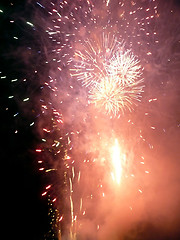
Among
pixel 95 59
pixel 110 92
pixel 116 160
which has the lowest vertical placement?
pixel 116 160

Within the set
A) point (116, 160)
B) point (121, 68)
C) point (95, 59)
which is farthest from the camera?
point (116, 160)

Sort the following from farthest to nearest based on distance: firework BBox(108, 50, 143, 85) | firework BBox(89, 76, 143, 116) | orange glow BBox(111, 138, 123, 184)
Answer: orange glow BBox(111, 138, 123, 184)
firework BBox(89, 76, 143, 116)
firework BBox(108, 50, 143, 85)

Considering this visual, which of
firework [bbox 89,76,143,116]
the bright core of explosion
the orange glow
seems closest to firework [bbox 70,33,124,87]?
the bright core of explosion

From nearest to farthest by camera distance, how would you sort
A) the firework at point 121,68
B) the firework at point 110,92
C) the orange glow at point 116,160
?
the firework at point 121,68 < the firework at point 110,92 < the orange glow at point 116,160

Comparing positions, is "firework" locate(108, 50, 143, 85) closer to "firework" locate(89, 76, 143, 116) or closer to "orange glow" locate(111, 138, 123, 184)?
"firework" locate(89, 76, 143, 116)

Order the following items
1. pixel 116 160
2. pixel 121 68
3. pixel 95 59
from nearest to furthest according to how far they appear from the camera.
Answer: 1. pixel 121 68
2. pixel 95 59
3. pixel 116 160

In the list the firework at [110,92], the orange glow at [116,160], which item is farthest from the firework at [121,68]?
the orange glow at [116,160]

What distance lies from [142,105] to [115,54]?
66.6 inches

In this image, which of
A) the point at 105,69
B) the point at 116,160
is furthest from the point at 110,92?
the point at 116,160

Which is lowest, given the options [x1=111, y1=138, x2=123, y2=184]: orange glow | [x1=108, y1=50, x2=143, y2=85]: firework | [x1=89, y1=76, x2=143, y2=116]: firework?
[x1=111, y1=138, x2=123, y2=184]: orange glow

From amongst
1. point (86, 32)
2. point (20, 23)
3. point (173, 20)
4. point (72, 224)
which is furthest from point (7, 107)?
point (173, 20)

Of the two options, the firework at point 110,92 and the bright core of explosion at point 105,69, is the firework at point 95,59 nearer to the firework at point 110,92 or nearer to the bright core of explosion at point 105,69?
the bright core of explosion at point 105,69

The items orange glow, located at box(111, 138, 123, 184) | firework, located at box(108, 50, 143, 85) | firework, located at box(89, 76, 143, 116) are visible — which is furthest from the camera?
orange glow, located at box(111, 138, 123, 184)

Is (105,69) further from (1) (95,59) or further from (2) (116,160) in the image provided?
(2) (116,160)
